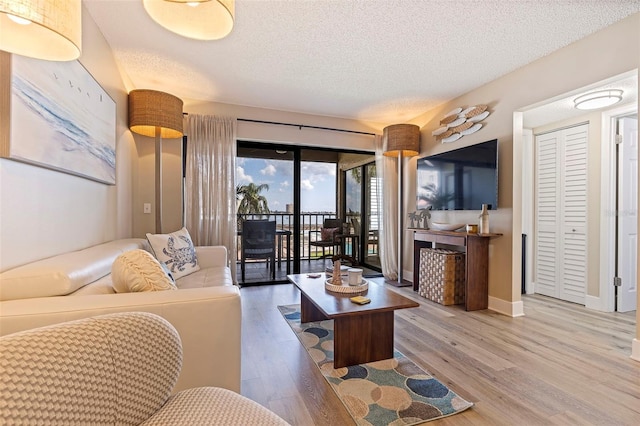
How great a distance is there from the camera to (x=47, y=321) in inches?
38.2

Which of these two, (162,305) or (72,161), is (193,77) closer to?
(72,161)

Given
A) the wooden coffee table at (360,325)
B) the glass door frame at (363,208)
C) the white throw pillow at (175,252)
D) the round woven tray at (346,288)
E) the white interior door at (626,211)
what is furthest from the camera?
the glass door frame at (363,208)

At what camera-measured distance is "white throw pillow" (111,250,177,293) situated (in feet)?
4.25

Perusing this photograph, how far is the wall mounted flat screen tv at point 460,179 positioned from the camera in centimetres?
300

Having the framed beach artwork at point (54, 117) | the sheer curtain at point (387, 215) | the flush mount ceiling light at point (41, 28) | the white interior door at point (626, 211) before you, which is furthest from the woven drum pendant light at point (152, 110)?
the white interior door at point (626, 211)

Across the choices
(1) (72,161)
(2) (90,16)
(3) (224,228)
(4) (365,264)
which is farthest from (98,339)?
(4) (365,264)

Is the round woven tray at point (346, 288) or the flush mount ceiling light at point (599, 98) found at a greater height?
the flush mount ceiling light at point (599, 98)

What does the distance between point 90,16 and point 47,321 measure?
2.19 metres

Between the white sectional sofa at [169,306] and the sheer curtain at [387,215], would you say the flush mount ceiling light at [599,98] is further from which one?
the white sectional sofa at [169,306]

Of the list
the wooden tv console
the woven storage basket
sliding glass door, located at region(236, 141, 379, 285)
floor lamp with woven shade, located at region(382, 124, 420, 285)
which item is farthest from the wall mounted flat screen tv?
sliding glass door, located at region(236, 141, 379, 285)

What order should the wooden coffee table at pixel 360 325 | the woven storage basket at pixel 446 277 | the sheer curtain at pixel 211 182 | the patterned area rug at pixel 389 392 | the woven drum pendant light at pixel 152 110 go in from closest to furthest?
the patterned area rug at pixel 389 392 → the wooden coffee table at pixel 360 325 → the woven drum pendant light at pixel 152 110 → the woven storage basket at pixel 446 277 → the sheer curtain at pixel 211 182

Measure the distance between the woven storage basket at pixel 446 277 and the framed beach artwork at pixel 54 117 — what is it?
3311 millimetres

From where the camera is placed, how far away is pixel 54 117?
5.14ft

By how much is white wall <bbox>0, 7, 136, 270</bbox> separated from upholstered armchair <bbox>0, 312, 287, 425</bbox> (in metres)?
0.93
